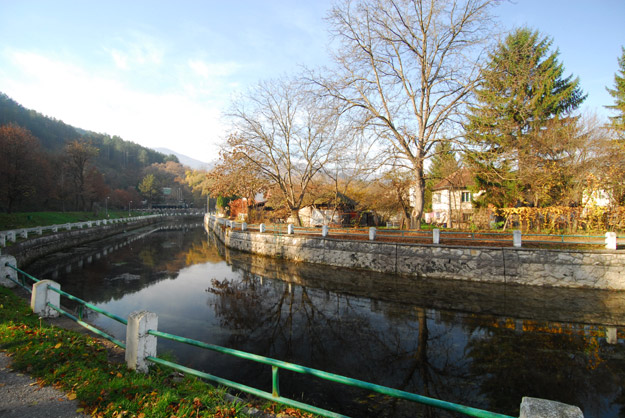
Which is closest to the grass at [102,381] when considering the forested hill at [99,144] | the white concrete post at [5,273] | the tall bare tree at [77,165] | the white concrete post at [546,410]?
the white concrete post at [546,410]

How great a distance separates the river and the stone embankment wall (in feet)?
2.14

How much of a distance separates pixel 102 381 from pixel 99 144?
121404mm

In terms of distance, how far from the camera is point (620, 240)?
14.0m

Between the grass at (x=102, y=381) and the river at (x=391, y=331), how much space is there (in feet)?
6.24

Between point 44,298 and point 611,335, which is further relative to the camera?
point 611,335

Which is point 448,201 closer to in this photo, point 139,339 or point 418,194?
point 418,194

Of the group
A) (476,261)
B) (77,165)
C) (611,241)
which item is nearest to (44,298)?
(476,261)

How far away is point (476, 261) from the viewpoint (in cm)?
1323

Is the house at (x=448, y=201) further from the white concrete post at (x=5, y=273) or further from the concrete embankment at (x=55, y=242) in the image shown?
the concrete embankment at (x=55, y=242)

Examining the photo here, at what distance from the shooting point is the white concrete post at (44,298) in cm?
654

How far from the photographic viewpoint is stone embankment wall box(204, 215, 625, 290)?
11.5 metres

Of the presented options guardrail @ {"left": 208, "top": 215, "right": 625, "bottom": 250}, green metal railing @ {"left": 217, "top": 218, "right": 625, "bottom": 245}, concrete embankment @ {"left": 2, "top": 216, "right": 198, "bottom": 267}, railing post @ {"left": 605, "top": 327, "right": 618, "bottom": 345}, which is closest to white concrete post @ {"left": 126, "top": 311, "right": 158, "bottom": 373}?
railing post @ {"left": 605, "top": 327, "right": 618, "bottom": 345}

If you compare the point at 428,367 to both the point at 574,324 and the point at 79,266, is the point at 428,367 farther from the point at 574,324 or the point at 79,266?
the point at 79,266

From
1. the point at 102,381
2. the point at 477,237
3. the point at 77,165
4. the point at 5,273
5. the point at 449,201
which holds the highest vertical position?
the point at 77,165
